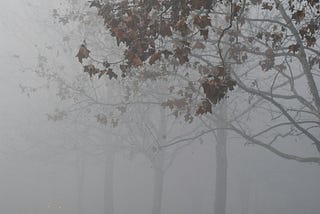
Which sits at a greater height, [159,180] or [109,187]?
[159,180]

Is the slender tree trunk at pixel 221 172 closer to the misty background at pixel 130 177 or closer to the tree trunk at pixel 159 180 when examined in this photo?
the tree trunk at pixel 159 180

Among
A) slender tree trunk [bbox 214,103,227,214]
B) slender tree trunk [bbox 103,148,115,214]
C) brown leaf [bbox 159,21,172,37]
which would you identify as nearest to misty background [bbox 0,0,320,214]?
slender tree trunk [bbox 103,148,115,214]

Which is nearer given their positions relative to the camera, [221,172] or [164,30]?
[164,30]

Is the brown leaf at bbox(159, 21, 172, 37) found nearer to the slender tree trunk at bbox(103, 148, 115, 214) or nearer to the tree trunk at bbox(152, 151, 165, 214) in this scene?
the tree trunk at bbox(152, 151, 165, 214)

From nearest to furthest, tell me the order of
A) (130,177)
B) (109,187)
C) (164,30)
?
(164,30) → (109,187) → (130,177)

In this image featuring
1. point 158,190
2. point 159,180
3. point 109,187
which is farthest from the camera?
point 109,187

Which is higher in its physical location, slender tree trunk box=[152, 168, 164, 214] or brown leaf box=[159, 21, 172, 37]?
brown leaf box=[159, 21, 172, 37]

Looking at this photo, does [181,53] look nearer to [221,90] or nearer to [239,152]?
[221,90]

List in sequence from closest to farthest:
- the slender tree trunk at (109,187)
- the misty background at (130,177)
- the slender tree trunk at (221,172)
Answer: the slender tree trunk at (221,172), the slender tree trunk at (109,187), the misty background at (130,177)

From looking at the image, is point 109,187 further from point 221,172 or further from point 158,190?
point 221,172

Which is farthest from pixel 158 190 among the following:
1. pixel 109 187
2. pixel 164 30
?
pixel 164 30

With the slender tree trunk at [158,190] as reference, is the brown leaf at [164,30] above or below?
above

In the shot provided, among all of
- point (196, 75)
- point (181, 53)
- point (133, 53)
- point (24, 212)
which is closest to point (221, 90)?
point (181, 53)

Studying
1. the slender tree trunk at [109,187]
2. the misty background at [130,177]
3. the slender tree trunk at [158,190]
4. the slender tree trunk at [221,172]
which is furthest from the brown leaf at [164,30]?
the misty background at [130,177]
